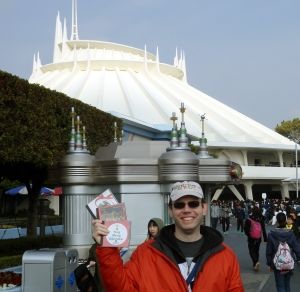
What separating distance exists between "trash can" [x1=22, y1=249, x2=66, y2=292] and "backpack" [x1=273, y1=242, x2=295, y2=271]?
11.4 ft

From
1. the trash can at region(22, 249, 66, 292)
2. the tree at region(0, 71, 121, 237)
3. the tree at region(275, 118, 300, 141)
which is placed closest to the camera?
the trash can at region(22, 249, 66, 292)

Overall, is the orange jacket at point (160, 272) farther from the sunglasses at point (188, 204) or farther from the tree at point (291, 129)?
the tree at point (291, 129)

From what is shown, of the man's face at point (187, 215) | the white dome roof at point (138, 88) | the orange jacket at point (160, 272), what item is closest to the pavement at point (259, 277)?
the orange jacket at point (160, 272)

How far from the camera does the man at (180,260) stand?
3.80 m

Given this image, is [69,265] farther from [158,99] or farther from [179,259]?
[158,99]

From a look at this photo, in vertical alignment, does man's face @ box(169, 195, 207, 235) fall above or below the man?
above

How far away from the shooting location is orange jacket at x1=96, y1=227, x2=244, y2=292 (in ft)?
12.5

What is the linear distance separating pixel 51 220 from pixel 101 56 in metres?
39.0

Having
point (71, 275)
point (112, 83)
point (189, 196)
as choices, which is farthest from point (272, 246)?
point (112, 83)

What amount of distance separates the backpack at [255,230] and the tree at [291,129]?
68.6 meters

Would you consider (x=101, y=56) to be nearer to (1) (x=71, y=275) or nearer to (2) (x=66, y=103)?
(2) (x=66, y=103)

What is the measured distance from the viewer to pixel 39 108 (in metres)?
16.4

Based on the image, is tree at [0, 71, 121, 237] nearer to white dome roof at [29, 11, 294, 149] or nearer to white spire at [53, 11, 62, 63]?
white dome roof at [29, 11, 294, 149]

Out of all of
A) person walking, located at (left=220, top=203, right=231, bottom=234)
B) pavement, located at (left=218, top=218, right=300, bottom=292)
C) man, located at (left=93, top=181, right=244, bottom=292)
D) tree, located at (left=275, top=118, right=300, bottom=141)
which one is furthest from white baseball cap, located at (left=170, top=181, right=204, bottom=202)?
tree, located at (left=275, top=118, right=300, bottom=141)
